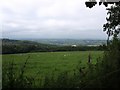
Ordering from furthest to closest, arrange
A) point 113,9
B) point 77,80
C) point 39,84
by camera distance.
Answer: point 113,9
point 77,80
point 39,84

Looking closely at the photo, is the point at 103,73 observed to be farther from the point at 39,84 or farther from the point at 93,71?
the point at 39,84

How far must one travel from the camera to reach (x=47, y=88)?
22.0 feet

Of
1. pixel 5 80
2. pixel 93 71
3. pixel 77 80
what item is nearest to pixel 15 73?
pixel 5 80

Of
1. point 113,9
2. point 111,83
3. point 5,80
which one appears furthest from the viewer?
point 113,9

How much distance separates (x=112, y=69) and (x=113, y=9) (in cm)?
157

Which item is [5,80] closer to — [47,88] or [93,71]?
[47,88]

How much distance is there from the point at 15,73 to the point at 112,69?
2.47 metres

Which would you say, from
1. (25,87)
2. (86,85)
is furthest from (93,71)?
(25,87)

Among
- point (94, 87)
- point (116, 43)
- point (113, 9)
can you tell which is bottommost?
point (94, 87)

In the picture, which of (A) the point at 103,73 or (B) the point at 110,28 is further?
(B) the point at 110,28

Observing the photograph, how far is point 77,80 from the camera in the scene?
7242mm

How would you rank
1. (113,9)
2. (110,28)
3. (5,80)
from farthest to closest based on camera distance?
(110,28)
(113,9)
(5,80)

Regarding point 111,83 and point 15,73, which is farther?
point 111,83

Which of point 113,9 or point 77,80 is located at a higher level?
point 113,9
